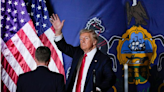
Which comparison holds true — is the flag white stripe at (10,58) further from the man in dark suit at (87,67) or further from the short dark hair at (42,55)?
the short dark hair at (42,55)

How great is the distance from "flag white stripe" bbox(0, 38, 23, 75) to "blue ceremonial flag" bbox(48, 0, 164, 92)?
4.00 ft

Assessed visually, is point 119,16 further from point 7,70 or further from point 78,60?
point 7,70

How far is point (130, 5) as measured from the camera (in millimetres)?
3686

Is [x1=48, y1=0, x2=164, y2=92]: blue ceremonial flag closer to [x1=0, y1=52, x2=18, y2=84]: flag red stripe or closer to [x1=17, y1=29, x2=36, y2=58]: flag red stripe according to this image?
[x1=17, y1=29, x2=36, y2=58]: flag red stripe

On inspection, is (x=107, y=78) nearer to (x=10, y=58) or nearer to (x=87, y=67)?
(x=87, y=67)

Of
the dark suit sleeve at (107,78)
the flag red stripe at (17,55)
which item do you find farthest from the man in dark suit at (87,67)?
the flag red stripe at (17,55)

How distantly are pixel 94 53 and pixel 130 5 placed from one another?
4.82 ft

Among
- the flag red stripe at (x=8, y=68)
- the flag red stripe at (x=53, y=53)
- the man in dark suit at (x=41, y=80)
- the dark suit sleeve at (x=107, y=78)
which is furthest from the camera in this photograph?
the flag red stripe at (x=53, y=53)

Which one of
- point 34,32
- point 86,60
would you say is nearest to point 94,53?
point 86,60

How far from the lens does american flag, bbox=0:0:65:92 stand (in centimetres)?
304

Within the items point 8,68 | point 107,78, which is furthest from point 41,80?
point 8,68

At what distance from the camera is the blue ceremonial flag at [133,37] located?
3.52 metres

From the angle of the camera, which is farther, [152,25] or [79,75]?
[152,25]

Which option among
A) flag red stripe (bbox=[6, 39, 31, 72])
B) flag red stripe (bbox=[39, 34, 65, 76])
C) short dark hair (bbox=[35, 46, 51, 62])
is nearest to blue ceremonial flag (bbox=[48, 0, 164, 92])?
flag red stripe (bbox=[39, 34, 65, 76])
